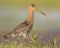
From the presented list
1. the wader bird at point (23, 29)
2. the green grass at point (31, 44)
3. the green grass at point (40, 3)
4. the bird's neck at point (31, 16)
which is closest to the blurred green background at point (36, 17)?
the green grass at point (40, 3)

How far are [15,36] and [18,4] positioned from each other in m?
3.85

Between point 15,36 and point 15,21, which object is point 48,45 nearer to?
point 15,36

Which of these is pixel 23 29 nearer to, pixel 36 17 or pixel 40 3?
pixel 36 17

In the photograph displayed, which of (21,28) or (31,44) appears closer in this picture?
(31,44)

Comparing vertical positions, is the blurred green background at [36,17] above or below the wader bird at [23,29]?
below

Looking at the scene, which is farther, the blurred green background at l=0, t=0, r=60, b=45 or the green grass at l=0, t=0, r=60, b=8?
the green grass at l=0, t=0, r=60, b=8

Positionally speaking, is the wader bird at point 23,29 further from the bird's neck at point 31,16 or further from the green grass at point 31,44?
the green grass at point 31,44

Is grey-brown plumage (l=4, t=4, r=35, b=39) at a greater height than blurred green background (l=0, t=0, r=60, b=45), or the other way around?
grey-brown plumage (l=4, t=4, r=35, b=39)

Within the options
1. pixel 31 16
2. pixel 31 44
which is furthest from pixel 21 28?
pixel 31 44

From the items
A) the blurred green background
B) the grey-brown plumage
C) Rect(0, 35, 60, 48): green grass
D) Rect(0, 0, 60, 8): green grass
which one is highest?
Rect(0, 35, 60, 48): green grass

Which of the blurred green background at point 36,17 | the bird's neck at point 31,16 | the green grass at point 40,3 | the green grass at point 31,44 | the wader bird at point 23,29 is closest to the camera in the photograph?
the green grass at point 31,44

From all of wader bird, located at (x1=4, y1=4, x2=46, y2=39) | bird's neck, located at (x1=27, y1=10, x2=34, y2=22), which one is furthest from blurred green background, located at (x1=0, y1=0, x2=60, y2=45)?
wader bird, located at (x1=4, y1=4, x2=46, y2=39)

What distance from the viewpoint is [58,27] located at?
38.6ft

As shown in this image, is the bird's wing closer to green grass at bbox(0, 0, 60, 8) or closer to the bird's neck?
the bird's neck
